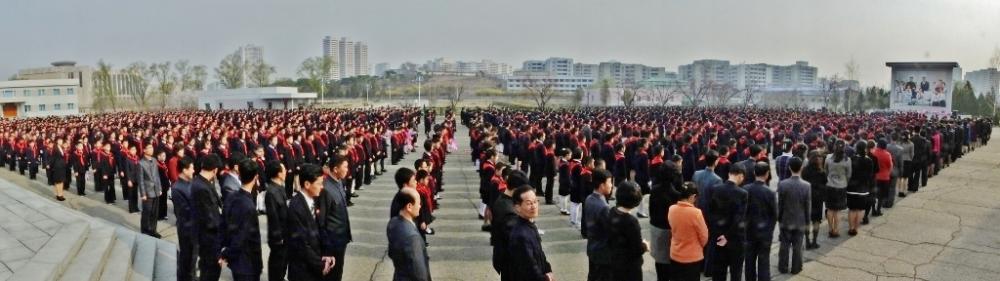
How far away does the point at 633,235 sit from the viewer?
464cm

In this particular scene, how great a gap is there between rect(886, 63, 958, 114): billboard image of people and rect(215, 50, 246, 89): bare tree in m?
70.3

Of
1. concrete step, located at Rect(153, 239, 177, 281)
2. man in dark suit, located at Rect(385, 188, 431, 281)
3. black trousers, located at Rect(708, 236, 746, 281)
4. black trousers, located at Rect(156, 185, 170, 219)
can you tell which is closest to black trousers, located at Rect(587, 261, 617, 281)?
man in dark suit, located at Rect(385, 188, 431, 281)

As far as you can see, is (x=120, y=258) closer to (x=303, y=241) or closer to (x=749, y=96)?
(x=303, y=241)

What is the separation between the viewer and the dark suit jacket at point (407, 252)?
4.14 m

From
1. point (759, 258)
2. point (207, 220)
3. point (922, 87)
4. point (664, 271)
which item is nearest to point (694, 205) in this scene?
point (759, 258)

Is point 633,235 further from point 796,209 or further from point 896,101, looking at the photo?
point 896,101

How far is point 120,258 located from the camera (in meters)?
6.62

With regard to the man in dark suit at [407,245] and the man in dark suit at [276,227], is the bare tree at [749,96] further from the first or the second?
the man in dark suit at [407,245]

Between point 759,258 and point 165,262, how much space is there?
6.50m

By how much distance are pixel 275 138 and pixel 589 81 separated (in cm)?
12723

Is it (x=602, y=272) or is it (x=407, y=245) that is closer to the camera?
(x=407, y=245)

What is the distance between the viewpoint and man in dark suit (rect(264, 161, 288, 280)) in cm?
508

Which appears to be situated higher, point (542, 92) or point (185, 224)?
point (542, 92)

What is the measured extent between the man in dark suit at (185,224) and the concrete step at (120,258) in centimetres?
52
